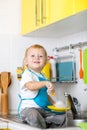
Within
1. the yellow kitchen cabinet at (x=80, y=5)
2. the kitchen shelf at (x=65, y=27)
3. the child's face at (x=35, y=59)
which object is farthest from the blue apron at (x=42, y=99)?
the yellow kitchen cabinet at (x=80, y=5)

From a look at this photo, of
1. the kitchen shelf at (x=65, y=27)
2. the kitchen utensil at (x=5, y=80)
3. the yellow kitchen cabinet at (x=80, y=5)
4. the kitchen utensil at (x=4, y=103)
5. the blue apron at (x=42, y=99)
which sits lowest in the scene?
the kitchen utensil at (x=4, y=103)

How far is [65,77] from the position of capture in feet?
7.45

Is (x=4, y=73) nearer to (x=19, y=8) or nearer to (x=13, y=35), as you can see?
(x=13, y=35)

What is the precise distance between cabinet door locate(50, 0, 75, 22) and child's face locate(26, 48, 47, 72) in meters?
0.21

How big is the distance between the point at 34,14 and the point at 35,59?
43 cm

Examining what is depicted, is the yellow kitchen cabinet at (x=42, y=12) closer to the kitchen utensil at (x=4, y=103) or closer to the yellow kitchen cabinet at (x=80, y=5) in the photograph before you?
the yellow kitchen cabinet at (x=80, y=5)

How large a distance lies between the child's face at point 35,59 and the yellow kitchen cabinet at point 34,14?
8.1 inches

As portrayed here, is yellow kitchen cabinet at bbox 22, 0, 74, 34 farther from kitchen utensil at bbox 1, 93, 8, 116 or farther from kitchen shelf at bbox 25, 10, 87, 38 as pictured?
kitchen utensil at bbox 1, 93, 8, 116

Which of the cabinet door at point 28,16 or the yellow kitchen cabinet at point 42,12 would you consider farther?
the cabinet door at point 28,16

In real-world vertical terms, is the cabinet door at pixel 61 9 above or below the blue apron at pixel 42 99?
above

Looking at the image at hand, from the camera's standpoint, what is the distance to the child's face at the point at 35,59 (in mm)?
1882

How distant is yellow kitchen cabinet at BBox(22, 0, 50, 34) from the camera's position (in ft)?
6.65

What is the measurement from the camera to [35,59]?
1877mm

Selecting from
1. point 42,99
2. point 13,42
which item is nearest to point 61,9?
point 42,99
